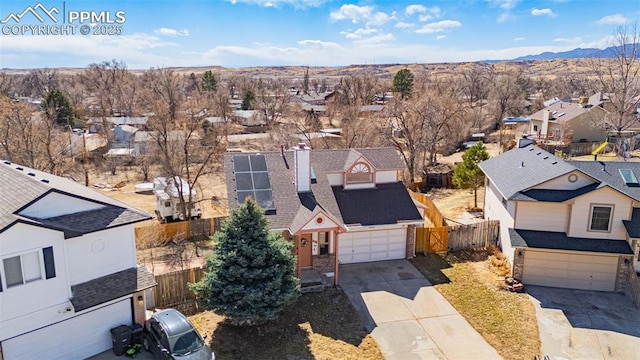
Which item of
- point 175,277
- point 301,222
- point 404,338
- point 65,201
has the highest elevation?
point 65,201

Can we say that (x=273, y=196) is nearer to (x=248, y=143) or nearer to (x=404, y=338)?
(x=404, y=338)

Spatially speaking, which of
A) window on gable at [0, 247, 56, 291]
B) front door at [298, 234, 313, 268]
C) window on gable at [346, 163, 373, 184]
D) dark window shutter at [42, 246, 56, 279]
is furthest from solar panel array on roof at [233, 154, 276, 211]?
window on gable at [0, 247, 56, 291]

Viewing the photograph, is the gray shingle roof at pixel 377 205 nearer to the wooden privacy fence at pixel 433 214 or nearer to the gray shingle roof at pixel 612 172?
the wooden privacy fence at pixel 433 214

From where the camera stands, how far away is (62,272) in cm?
1377

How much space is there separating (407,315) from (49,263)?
13034 mm

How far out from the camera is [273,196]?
71.2 feet

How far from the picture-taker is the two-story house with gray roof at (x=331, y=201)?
20609mm

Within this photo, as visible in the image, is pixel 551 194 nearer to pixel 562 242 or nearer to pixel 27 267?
pixel 562 242

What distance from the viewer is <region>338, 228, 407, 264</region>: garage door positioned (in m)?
22.5

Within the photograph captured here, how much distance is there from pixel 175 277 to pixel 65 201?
18.1ft

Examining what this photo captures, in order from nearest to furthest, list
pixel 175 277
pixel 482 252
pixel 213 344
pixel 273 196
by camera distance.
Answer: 1. pixel 213 344
2. pixel 175 277
3. pixel 273 196
4. pixel 482 252

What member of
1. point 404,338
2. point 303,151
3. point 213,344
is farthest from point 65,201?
point 404,338

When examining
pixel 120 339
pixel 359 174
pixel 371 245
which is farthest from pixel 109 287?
pixel 359 174

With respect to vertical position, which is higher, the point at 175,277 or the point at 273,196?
the point at 273,196
